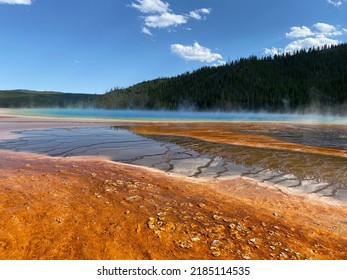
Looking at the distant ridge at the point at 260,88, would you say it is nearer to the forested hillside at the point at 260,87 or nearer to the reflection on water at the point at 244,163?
the forested hillside at the point at 260,87

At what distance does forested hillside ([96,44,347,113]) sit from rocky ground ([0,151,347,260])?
360 feet

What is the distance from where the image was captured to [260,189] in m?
7.90

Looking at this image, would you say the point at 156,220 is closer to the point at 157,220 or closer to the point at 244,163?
the point at 157,220

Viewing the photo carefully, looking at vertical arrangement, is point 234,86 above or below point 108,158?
above

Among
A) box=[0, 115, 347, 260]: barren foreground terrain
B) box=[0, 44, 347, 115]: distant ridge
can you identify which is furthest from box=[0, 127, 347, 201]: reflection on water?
box=[0, 44, 347, 115]: distant ridge

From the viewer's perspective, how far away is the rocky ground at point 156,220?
4145 mm

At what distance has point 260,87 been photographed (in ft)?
443

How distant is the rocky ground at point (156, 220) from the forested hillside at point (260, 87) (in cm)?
10984

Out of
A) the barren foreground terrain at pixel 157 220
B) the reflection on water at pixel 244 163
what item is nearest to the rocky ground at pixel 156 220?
the barren foreground terrain at pixel 157 220

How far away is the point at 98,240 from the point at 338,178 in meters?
8.49

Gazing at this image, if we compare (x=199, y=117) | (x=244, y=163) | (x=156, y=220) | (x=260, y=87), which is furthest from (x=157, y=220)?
(x=260, y=87)

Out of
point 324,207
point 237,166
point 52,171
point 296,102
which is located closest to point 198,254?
point 324,207

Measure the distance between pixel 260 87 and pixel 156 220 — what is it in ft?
458
